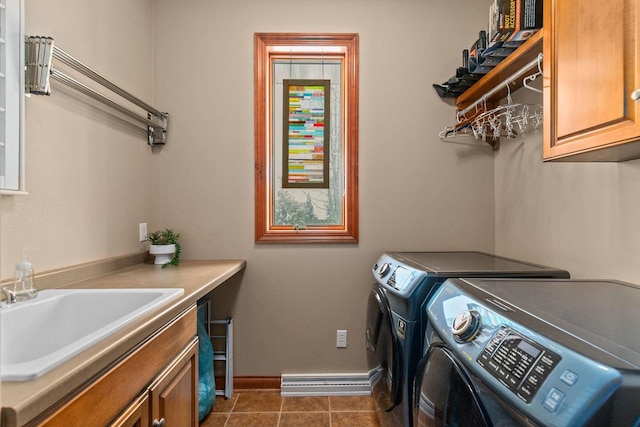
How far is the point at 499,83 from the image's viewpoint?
6.11ft

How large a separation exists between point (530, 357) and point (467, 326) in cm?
20

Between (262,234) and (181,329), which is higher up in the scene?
(262,234)

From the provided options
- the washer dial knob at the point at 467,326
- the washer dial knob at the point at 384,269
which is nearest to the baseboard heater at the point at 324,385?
the washer dial knob at the point at 384,269

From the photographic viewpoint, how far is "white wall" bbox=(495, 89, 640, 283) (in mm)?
1330

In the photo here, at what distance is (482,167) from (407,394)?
1.55 metres

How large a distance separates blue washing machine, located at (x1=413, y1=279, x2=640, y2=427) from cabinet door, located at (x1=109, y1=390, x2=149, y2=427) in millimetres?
777

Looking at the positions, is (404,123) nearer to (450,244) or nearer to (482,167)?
(482,167)

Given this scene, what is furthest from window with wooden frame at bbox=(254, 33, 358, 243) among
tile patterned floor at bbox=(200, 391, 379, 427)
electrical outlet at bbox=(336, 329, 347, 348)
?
tile patterned floor at bbox=(200, 391, 379, 427)

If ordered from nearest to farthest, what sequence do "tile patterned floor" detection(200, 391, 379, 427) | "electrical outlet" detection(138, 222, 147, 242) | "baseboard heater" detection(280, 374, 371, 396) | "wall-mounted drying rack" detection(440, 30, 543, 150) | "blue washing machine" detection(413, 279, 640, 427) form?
"blue washing machine" detection(413, 279, 640, 427) < "wall-mounted drying rack" detection(440, 30, 543, 150) < "tile patterned floor" detection(200, 391, 379, 427) < "electrical outlet" detection(138, 222, 147, 242) < "baseboard heater" detection(280, 374, 371, 396)

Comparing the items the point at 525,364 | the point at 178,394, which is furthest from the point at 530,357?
the point at 178,394

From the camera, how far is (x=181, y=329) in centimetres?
124

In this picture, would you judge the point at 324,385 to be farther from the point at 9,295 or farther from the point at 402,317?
the point at 9,295

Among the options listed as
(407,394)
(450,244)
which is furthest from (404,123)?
(407,394)

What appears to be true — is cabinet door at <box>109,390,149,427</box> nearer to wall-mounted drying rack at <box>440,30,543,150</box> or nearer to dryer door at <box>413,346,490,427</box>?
dryer door at <box>413,346,490,427</box>
